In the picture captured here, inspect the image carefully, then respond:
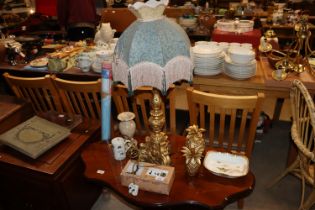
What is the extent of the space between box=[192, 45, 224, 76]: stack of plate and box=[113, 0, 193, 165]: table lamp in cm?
70

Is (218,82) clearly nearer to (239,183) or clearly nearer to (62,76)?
(239,183)

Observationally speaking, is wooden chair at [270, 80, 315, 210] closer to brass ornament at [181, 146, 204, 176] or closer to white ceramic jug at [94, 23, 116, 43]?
brass ornament at [181, 146, 204, 176]

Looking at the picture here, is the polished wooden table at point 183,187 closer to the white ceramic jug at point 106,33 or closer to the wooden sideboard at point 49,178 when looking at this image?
the wooden sideboard at point 49,178

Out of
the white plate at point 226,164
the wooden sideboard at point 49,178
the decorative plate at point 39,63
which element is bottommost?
the wooden sideboard at point 49,178

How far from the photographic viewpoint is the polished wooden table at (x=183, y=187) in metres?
1.14

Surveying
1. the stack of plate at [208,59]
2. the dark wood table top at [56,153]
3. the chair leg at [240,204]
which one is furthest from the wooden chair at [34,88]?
the chair leg at [240,204]

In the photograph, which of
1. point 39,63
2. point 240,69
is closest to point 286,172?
point 240,69

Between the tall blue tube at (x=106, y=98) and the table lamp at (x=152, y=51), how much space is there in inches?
12.2

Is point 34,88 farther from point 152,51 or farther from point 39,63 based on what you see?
point 152,51

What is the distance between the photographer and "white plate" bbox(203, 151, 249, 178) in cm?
123

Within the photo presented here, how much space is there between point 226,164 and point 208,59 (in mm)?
758

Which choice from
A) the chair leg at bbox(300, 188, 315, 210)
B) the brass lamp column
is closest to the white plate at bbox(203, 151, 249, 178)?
the brass lamp column

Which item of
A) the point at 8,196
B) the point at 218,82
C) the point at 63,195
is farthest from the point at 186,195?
the point at 8,196

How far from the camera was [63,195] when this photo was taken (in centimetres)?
154
